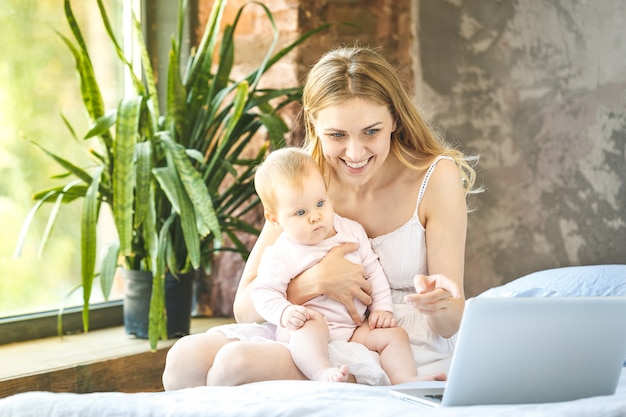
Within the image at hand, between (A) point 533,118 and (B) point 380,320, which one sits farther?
(A) point 533,118

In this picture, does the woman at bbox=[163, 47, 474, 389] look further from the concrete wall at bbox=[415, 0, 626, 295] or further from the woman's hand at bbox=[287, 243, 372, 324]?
the concrete wall at bbox=[415, 0, 626, 295]

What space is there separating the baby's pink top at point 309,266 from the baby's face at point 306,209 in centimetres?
7

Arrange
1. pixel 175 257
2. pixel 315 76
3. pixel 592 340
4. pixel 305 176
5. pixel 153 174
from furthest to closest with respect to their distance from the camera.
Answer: pixel 175 257
pixel 153 174
pixel 315 76
pixel 305 176
pixel 592 340

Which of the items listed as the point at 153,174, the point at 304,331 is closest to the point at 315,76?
the point at 304,331

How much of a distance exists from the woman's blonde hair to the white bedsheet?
80 cm

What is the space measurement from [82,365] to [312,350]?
1273 millimetres

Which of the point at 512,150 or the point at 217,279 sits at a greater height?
the point at 512,150

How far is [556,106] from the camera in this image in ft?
10.2

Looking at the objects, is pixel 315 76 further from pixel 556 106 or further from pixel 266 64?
pixel 556 106

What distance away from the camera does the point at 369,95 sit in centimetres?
192

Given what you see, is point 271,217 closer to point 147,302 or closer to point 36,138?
point 147,302

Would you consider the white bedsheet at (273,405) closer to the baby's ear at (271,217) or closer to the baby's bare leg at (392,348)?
the baby's bare leg at (392,348)

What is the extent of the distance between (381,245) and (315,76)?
0.45 meters

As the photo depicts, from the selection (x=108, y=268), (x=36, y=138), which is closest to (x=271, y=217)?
(x=108, y=268)
